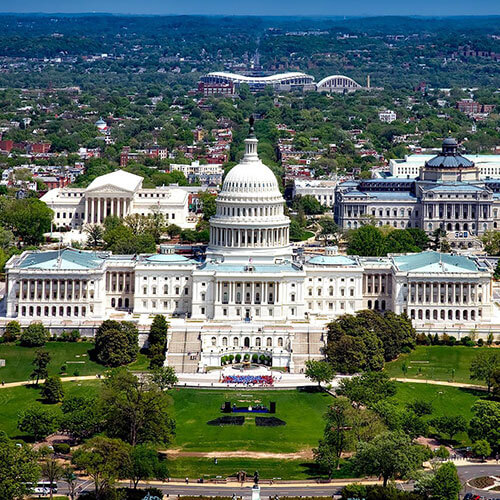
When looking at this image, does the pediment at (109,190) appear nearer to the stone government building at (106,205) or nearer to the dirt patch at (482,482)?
the stone government building at (106,205)

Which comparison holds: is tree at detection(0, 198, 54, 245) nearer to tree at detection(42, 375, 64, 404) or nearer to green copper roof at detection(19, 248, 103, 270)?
green copper roof at detection(19, 248, 103, 270)

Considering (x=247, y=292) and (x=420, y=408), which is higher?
(x=247, y=292)

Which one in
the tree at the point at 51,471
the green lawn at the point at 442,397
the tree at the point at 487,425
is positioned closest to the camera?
the tree at the point at 51,471

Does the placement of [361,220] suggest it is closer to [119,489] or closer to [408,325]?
[408,325]

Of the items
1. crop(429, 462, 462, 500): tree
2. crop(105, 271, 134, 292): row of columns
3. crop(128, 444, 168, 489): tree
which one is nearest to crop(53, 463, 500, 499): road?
crop(128, 444, 168, 489): tree

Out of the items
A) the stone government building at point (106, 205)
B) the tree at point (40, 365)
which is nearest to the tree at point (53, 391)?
the tree at point (40, 365)

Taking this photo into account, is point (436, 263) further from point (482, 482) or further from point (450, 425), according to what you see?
point (482, 482)

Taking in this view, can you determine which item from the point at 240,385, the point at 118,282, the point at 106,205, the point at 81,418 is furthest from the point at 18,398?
the point at 106,205
